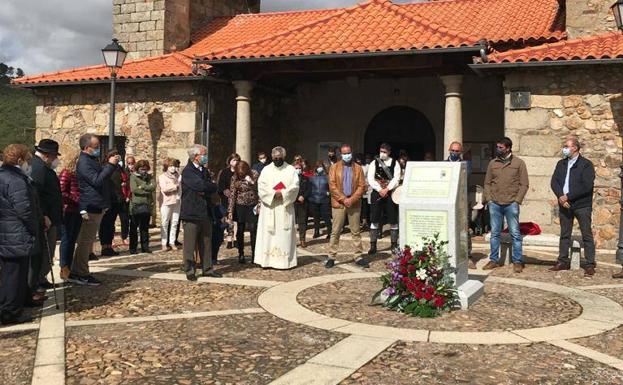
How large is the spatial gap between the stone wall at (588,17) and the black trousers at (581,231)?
5.41 m

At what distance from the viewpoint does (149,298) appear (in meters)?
5.96

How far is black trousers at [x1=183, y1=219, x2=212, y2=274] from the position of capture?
6.93 m

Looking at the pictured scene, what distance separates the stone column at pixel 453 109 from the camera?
11.3 meters

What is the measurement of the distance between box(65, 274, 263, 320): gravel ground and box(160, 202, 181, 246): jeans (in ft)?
8.77

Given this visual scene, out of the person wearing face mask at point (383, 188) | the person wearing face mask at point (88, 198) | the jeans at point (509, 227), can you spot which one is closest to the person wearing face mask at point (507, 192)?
the jeans at point (509, 227)

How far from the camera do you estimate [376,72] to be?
12883mm

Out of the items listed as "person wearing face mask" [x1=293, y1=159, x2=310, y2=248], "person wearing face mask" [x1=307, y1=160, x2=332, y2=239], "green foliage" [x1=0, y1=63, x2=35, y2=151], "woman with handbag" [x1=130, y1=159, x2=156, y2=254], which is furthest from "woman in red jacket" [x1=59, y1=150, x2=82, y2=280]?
"green foliage" [x1=0, y1=63, x2=35, y2=151]

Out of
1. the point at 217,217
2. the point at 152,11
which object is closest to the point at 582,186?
the point at 217,217

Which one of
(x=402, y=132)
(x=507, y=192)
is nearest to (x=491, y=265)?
(x=507, y=192)

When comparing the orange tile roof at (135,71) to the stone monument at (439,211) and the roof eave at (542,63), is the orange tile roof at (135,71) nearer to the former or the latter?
the roof eave at (542,63)

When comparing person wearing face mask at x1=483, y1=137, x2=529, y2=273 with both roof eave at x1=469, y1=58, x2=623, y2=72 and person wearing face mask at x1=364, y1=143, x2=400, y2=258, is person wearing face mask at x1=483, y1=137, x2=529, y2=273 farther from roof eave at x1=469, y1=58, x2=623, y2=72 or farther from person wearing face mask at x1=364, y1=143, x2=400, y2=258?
roof eave at x1=469, y1=58, x2=623, y2=72

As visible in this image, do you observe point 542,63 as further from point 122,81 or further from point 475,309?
point 122,81

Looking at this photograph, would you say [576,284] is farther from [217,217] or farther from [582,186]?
[217,217]

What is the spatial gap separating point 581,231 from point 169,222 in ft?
21.0
